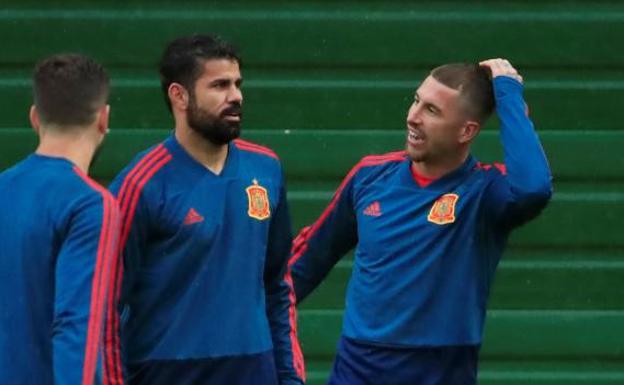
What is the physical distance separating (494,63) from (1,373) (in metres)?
1.92

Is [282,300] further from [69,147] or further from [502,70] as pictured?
[69,147]

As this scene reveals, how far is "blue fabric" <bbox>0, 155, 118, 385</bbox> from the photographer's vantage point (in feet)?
14.4

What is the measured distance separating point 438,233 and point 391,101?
1.71 m

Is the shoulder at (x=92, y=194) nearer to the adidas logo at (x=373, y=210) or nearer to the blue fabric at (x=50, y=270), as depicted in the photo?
the blue fabric at (x=50, y=270)

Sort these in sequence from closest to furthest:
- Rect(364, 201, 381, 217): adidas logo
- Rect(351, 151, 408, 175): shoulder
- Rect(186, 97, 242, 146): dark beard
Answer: Rect(186, 97, 242, 146): dark beard, Rect(364, 201, 381, 217): adidas logo, Rect(351, 151, 408, 175): shoulder

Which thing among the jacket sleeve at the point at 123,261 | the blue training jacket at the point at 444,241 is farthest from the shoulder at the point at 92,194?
the blue training jacket at the point at 444,241

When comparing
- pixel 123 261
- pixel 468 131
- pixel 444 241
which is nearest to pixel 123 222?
pixel 123 261

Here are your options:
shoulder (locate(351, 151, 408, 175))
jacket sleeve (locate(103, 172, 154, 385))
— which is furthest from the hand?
jacket sleeve (locate(103, 172, 154, 385))

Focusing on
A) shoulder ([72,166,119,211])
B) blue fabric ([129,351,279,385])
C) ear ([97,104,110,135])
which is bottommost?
blue fabric ([129,351,279,385])

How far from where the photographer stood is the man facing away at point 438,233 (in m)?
5.54

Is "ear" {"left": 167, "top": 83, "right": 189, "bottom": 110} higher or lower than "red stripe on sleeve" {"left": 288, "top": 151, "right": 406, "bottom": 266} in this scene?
higher

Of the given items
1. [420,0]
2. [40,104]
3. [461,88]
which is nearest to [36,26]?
[420,0]

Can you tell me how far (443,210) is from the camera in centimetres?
557

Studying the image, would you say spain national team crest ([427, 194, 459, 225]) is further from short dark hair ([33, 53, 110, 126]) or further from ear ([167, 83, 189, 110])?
short dark hair ([33, 53, 110, 126])
